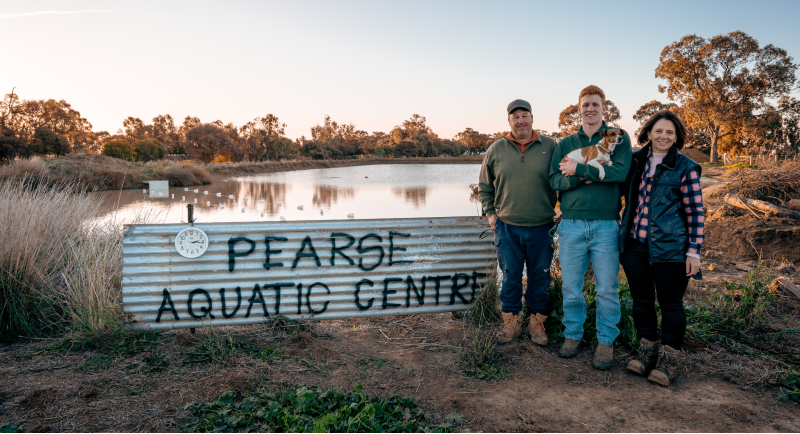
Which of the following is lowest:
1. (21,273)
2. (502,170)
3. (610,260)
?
(21,273)

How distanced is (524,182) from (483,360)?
58.6 inches

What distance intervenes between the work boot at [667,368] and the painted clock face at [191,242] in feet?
12.0

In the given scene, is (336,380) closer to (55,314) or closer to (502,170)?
(502,170)

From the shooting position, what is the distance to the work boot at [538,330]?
12.3 feet

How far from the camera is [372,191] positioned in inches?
934

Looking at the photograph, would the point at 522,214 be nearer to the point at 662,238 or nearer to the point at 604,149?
the point at 604,149

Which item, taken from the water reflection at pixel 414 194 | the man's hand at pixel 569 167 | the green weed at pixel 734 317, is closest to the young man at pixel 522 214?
the man's hand at pixel 569 167

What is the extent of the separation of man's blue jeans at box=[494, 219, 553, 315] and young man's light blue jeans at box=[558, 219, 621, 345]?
0.71 feet

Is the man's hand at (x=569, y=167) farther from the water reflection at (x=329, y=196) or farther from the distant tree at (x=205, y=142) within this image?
the distant tree at (x=205, y=142)

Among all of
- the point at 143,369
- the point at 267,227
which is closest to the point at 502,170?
the point at 267,227

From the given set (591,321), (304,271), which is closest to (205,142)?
(304,271)

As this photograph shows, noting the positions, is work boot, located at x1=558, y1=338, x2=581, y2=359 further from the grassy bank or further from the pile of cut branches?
the grassy bank

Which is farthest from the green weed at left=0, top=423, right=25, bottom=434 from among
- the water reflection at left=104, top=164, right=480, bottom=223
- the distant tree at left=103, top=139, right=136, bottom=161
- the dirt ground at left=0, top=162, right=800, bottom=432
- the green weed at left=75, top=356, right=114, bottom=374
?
the distant tree at left=103, top=139, right=136, bottom=161

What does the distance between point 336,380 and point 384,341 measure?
884 millimetres
